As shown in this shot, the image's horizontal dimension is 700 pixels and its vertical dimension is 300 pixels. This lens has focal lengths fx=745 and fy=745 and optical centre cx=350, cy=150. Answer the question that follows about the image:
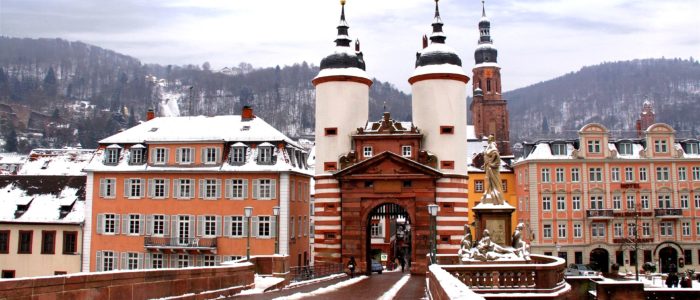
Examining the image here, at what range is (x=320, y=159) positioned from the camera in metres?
52.6

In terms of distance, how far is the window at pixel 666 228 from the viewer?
65.4 metres

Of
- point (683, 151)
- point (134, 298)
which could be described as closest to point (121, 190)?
point (134, 298)

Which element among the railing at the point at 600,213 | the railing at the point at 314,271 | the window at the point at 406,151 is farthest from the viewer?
the railing at the point at 600,213

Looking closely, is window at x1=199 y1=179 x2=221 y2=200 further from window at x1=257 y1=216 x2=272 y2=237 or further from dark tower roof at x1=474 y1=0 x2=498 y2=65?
dark tower roof at x1=474 y1=0 x2=498 y2=65

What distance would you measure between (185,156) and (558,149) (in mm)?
33222

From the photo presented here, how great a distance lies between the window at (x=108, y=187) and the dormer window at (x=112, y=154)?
1.41 metres

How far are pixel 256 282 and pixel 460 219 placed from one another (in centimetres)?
2455

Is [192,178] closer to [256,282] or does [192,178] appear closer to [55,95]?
[256,282]

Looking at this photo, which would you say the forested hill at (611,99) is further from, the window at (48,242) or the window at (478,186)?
the window at (48,242)

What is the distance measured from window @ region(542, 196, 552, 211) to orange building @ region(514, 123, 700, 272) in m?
0.09

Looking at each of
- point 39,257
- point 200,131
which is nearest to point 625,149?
point 200,131

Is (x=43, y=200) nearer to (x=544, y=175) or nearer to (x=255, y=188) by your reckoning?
(x=255, y=188)

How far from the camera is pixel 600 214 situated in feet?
214

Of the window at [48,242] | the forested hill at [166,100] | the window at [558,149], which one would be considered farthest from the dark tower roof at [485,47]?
the window at [48,242]
